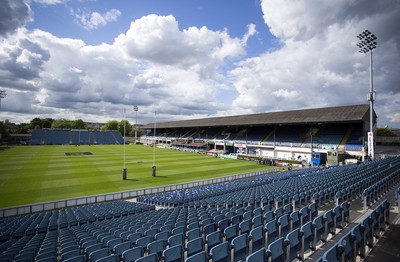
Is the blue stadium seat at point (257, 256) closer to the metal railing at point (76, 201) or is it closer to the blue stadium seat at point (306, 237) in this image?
the blue stadium seat at point (306, 237)

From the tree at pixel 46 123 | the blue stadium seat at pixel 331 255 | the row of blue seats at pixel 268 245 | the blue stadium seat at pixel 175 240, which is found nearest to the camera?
the blue stadium seat at pixel 331 255

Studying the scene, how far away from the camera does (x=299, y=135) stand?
2146 inches

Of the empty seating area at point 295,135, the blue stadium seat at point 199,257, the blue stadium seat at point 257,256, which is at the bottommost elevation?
the blue stadium seat at point 199,257

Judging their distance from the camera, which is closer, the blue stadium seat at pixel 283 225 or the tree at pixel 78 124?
the blue stadium seat at pixel 283 225

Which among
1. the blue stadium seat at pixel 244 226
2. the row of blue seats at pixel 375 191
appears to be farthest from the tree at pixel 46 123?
the row of blue seats at pixel 375 191

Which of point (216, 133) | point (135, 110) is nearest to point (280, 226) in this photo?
point (135, 110)

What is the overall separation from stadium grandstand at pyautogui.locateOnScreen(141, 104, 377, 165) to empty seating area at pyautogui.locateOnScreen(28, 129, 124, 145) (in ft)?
157

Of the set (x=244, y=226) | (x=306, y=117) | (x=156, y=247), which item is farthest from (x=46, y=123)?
(x=244, y=226)

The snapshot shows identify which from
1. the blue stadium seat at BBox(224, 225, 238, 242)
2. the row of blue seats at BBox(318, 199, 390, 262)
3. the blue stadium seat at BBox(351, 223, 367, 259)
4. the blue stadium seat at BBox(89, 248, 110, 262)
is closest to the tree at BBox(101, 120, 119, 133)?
the blue stadium seat at BBox(89, 248, 110, 262)

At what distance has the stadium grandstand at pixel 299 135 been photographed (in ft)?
140

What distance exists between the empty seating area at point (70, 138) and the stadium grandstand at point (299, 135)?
47946 mm

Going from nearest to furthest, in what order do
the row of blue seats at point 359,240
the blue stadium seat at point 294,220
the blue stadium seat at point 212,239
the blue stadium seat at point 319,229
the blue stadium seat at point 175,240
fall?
the row of blue seats at point 359,240 < the blue stadium seat at point 212,239 < the blue stadium seat at point 319,229 < the blue stadium seat at point 175,240 < the blue stadium seat at point 294,220

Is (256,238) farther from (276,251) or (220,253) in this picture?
(220,253)

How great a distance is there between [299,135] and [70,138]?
91.3m
